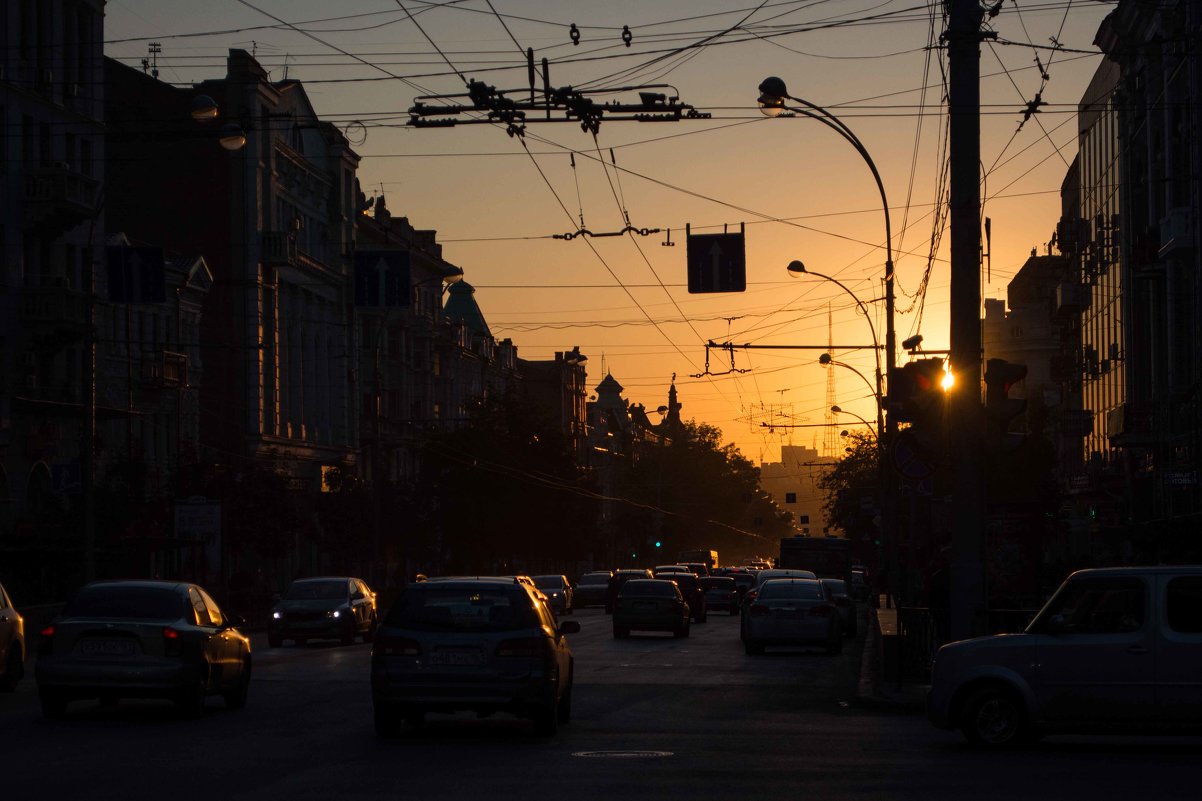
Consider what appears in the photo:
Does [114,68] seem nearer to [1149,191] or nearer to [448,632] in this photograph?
[1149,191]

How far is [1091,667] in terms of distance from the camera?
16.1m

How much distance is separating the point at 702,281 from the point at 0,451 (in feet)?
81.3

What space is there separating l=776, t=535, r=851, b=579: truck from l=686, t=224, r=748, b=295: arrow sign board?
143 ft

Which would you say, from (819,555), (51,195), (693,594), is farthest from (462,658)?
(819,555)

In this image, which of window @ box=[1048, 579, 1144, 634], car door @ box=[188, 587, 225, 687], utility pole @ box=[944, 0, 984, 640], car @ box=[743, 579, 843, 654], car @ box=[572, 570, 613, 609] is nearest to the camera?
window @ box=[1048, 579, 1144, 634]

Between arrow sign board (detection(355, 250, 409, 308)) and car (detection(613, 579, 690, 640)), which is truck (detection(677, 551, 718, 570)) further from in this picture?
arrow sign board (detection(355, 250, 409, 308))

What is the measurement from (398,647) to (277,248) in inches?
2183

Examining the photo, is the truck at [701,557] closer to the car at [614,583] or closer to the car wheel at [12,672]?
the car at [614,583]

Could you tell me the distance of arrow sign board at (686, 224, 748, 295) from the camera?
31406mm

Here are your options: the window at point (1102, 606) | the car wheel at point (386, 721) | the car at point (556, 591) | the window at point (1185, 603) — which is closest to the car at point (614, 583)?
the car at point (556, 591)

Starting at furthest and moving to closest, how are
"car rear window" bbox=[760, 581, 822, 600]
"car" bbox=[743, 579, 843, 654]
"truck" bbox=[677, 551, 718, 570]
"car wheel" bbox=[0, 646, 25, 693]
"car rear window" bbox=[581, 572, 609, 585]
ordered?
"truck" bbox=[677, 551, 718, 570]
"car rear window" bbox=[581, 572, 609, 585]
"car rear window" bbox=[760, 581, 822, 600]
"car" bbox=[743, 579, 843, 654]
"car wheel" bbox=[0, 646, 25, 693]

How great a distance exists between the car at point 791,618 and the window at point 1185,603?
833 inches

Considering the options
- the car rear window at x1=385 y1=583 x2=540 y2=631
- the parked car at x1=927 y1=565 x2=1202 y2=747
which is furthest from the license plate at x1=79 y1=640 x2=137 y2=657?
the parked car at x1=927 y1=565 x2=1202 y2=747

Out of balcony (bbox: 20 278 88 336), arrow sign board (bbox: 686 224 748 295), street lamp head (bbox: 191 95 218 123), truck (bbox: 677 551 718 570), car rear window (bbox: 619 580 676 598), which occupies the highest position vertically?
street lamp head (bbox: 191 95 218 123)
